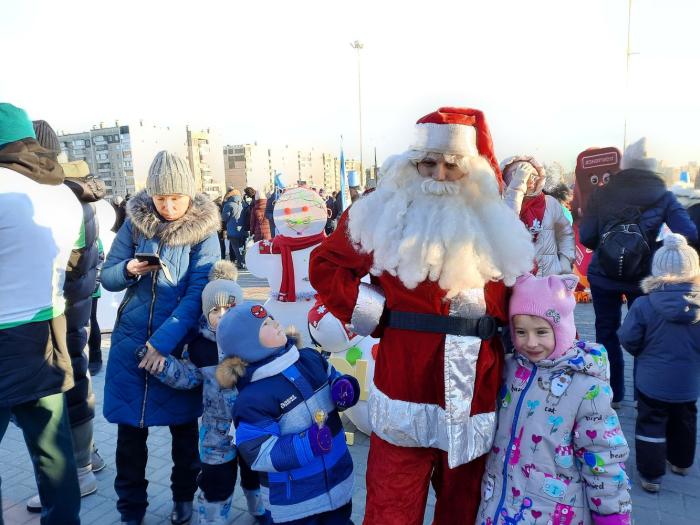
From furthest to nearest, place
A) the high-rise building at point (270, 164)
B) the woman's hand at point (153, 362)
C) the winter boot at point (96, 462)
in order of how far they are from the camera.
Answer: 1. the high-rise building at point (270, 164)
2. the winter boot at point (96, 462)
3. the woman's hand at point (153, 362)

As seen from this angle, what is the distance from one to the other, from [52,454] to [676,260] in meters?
3.40

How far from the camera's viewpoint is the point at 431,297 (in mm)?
1897

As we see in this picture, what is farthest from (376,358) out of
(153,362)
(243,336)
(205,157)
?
(205,157)

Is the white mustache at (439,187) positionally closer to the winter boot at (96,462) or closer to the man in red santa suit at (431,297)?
the man in red santa suit at (431,297)

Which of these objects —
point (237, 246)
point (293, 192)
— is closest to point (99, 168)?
point (237, 246)

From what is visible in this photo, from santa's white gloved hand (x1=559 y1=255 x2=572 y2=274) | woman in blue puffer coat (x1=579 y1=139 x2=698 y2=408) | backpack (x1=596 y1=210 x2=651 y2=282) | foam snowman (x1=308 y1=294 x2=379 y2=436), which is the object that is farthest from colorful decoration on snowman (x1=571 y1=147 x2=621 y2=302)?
foam snowman (x1=308 y1=294 x2=379 y2=436)

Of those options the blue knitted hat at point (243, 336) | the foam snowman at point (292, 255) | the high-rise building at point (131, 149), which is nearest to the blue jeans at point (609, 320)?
the foam snowman at point (292, 255)

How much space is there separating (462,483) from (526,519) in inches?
11.1

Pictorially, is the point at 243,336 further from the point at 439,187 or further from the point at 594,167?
the point at 594,167

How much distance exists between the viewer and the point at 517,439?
190 cm

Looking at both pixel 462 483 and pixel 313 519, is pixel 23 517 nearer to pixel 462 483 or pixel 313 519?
pixel 313 519

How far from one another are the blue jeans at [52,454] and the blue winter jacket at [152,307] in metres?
0.24

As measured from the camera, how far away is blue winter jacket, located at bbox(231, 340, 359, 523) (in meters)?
2.10

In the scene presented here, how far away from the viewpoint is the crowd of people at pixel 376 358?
73.0 inches
